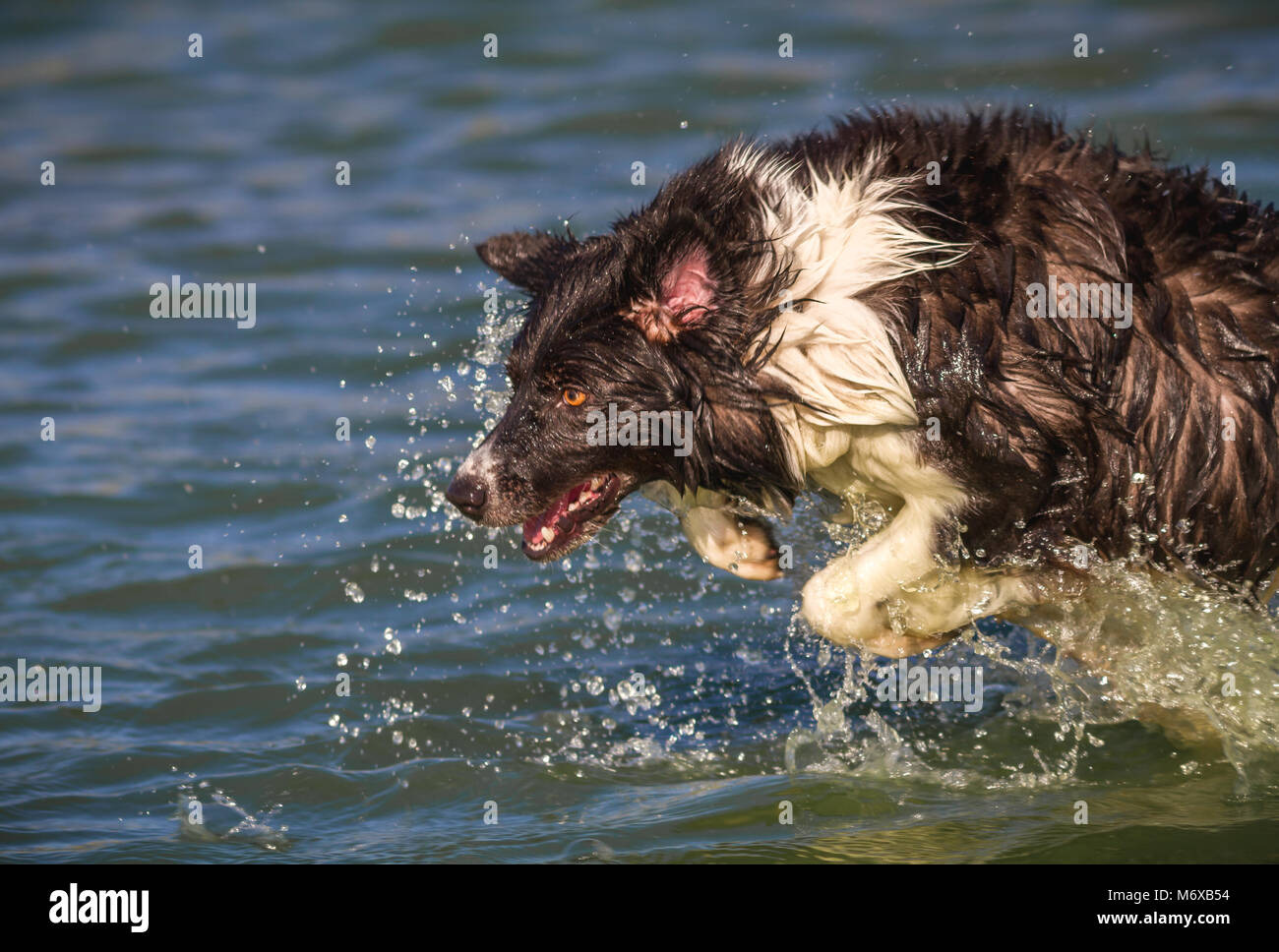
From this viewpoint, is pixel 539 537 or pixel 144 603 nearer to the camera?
pixel 539 537

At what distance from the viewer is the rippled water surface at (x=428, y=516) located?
598 centimetres

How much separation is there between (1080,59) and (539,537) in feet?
29.5

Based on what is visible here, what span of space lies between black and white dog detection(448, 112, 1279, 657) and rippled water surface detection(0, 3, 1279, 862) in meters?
0.55

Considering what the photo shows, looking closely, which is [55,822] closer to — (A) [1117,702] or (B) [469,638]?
(B) [469,638]

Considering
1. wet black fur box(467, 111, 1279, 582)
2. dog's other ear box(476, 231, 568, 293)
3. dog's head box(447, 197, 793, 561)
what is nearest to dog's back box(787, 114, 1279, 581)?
wet black fur box(467, 111, 1279, 582)

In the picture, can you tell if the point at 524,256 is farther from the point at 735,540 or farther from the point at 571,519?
the point at 735,540

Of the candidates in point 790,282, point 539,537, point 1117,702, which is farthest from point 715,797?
point 790,282

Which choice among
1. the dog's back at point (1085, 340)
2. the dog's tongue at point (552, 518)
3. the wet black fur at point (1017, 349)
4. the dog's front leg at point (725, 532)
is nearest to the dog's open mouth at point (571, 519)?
the dog's tongue at point (552, 518)

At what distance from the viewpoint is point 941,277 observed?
5.23 m

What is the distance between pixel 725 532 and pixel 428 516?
120 inches

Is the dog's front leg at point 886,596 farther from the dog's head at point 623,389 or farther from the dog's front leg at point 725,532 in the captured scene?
the dog's head at point 623,389

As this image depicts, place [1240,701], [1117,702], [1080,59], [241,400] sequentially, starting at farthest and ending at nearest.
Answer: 1. [1080,59]
2. [241,400]
3. [1117,702]
4. [1240,701]

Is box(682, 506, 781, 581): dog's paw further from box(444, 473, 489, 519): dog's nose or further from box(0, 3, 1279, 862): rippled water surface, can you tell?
box(444, 473, 489, 519): dog's nose

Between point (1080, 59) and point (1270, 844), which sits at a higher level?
point (1080, 59)
